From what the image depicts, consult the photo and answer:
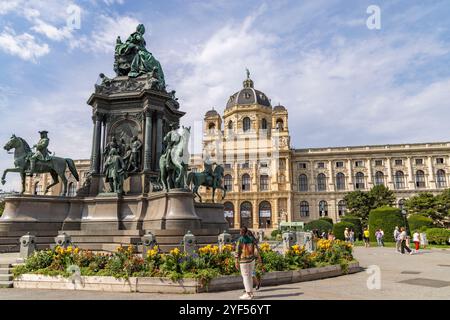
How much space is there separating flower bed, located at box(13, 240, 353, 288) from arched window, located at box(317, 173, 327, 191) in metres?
74.4

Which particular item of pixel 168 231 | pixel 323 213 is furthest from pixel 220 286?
pixel 323 213

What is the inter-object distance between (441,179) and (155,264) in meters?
85.8

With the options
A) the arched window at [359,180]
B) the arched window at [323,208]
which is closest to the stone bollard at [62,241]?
the arched window at [323,208]

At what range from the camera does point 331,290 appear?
8.06 m

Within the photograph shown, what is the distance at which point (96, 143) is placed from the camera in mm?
17109

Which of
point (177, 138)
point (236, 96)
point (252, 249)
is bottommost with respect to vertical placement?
point (252, 249)

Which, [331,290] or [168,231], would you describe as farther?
[168,231]

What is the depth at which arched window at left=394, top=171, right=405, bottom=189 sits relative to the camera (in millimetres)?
77688

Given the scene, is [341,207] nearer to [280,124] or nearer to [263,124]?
[280,124]

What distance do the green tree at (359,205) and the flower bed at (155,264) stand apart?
5902cm

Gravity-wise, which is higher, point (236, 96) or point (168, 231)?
point (236, 96)

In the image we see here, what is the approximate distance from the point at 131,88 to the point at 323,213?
70.1m
